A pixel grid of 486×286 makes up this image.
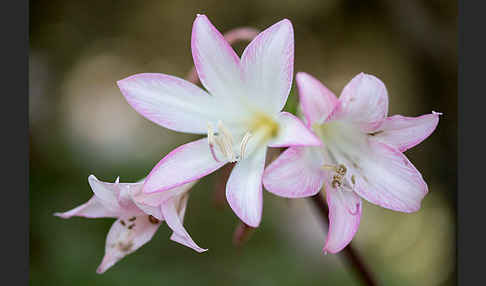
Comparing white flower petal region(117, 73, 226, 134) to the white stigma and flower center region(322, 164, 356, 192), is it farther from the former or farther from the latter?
flower center region(322, 164, 356, 192)

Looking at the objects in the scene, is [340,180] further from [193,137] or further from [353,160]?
[193,137]

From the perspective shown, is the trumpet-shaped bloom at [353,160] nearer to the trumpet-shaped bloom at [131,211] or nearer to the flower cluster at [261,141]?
the flower cluster at [261,141]

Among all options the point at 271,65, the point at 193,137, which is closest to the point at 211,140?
the point at 271,65

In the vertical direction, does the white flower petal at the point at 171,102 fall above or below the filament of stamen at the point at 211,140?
above

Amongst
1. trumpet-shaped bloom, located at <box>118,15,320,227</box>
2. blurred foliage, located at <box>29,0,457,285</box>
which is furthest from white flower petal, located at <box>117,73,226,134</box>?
blurred foliage, located at <box>29,0,457,285</box>

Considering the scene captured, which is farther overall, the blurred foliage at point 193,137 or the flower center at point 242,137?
the blurred foliage at point 193,137

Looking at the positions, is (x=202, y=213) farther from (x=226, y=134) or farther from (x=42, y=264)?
(x=226, y=134)

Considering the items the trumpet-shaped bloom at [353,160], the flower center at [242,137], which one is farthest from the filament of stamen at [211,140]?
the trumpet-shaped bloom at [353,160]
